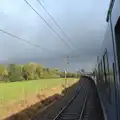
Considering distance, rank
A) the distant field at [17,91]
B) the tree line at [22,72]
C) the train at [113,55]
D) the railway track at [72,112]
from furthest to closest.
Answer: the tree line at [22,72] < the distant field at [17,91] < the railway track at [72,112] < the train at [113,55]

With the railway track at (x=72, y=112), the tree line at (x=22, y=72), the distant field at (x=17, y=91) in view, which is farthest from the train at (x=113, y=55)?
the tree line at (x=22, y=72)

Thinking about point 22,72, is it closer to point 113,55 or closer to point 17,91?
point 17,91

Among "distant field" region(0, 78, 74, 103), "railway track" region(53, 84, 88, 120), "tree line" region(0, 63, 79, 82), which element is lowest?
"railway track" region(53, 84, 88, 120)

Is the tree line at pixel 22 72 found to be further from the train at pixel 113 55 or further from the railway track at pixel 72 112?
the train at pixel 113 55

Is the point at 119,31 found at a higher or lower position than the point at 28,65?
lower

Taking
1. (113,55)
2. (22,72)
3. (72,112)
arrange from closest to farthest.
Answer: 1. (113,55)
2. (72,112)
3. (22,72)

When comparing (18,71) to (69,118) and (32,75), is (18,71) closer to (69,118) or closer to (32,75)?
(32,75)

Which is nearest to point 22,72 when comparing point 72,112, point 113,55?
point 72,112

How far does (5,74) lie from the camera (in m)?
132

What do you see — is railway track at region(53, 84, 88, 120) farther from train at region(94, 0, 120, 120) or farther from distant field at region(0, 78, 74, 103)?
train at region(94, 0, 120, 120)

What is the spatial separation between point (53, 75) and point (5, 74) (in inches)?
1175

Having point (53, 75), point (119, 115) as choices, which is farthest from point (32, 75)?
point (119, 115)

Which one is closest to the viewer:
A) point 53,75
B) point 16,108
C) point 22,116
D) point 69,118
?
point 69,118

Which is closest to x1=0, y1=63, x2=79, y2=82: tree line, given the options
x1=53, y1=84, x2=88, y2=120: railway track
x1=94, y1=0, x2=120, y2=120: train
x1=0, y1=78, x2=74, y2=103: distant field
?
x1=0, y1=78, x2=74, y2=103: distant field
